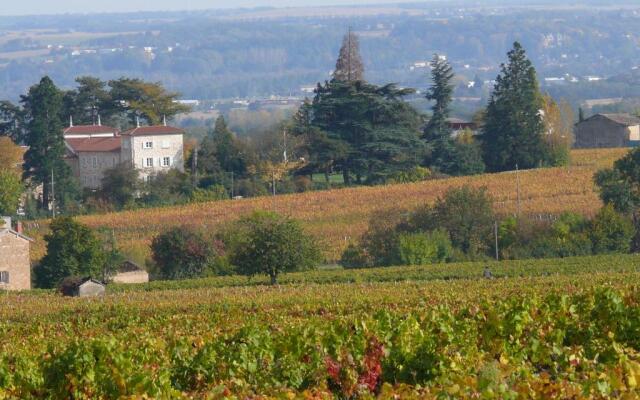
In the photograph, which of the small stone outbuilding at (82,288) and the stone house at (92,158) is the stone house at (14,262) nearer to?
the small stone outbuilding at (82,288)

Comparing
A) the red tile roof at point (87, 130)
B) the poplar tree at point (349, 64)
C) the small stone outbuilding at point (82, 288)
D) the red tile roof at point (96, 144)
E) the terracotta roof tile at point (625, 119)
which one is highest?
the poplar tree at point (349, 64)

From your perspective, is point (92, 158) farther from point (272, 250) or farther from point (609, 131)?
point (272, 250)

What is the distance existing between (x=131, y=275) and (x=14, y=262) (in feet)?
15.0

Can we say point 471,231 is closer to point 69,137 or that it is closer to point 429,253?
point 429,253

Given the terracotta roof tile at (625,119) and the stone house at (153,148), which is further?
the terracotta roof tile at (625,119)

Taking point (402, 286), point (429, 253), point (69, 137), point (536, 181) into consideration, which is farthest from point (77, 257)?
point (69, 137)

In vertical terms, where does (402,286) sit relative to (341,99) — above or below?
below

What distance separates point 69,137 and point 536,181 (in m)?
35.6

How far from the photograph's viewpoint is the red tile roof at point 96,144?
3669 inches

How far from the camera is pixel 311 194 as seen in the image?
7769 centimetres

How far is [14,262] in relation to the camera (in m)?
53.8

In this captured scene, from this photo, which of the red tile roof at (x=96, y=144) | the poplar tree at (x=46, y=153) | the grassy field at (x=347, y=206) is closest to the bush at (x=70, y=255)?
the grassy field at (x=347, y=206)

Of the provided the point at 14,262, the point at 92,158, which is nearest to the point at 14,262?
the point at 14,262

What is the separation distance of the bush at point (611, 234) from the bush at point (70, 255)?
19.0m
